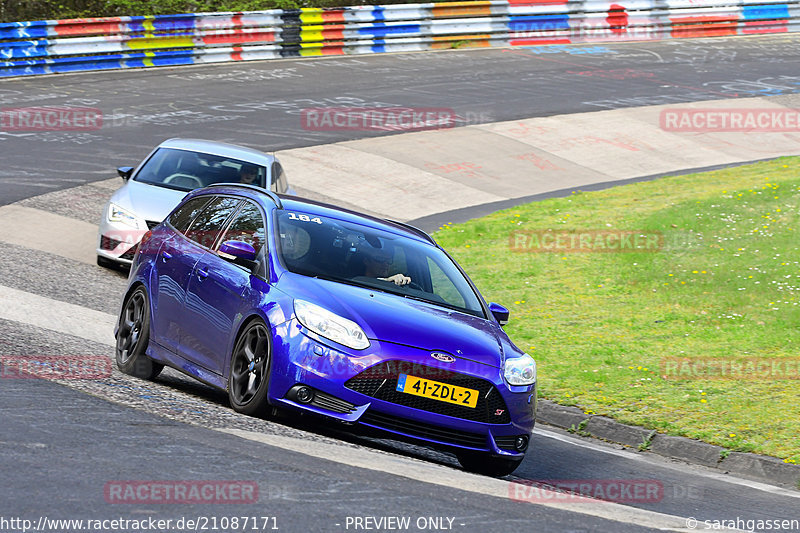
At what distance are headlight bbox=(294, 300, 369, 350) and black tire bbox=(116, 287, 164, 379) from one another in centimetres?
221

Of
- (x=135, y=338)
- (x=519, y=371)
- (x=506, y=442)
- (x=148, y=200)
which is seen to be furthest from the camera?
(x=148, y=200)

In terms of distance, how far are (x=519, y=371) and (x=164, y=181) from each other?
8284 mm

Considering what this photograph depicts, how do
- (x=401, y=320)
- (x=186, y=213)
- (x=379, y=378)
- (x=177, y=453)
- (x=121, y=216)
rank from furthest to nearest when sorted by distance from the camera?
(x=121, y=216), (x=186, y=213), (x=401, y=320), (x=379, y=378), (x=177, y=453)

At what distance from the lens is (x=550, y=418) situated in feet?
33.1

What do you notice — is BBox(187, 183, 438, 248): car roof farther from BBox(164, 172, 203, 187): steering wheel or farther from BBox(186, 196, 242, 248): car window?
BBox(164, 172, 203, 187): steering wheel

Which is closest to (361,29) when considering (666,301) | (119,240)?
(119,240)

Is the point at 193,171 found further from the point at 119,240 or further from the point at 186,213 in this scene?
the point at 186,213

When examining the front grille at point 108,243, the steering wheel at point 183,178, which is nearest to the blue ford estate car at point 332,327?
the front grille at point 108,243

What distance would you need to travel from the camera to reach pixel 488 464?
769 centimetres

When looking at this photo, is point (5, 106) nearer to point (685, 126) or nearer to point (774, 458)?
point (685, 126)

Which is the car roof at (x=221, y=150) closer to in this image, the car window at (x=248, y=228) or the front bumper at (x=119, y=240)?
the front bumper at (x=119, y=240)

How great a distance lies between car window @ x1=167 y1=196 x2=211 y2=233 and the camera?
30.6ft

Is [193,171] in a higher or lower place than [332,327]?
lower

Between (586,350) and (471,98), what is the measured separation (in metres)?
17.7
